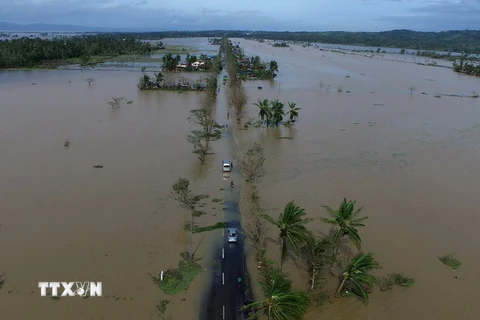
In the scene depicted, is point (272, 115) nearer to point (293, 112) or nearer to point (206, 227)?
point (293, 112)

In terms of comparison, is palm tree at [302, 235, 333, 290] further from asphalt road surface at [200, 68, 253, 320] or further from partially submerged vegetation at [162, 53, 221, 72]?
partially submerged vegetation at [162, 53, 221, 72]

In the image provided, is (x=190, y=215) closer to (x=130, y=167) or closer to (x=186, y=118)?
(x=130, y=167)

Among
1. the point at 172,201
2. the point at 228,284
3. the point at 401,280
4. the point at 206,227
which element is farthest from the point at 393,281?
the point at 172,201

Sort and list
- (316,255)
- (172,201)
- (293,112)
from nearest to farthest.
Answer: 1. (316,255)
2. (172,201)
3. (293,112)

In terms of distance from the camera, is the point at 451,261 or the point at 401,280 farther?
the point at 451,261

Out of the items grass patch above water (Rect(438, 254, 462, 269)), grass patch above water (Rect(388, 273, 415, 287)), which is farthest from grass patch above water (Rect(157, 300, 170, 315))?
grass patch above water (Rect(438, 254, 462, 269))

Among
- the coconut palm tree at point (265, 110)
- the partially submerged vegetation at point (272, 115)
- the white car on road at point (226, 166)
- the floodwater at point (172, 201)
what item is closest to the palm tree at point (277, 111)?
the partially submerged vegetation at point (272, 115)
